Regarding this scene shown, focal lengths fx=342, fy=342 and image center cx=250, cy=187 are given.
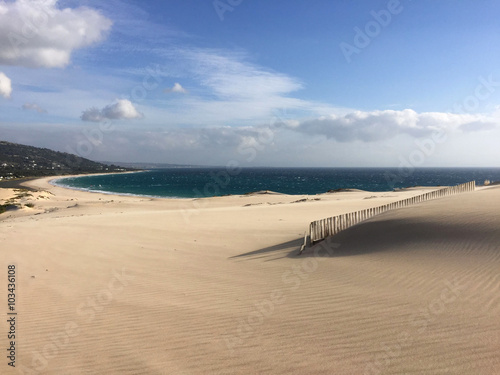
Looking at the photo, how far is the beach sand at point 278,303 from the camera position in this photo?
197 inches

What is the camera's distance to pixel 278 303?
23.9ft

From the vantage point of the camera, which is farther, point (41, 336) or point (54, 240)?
point (54, 240)

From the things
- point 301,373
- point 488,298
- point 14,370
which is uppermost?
point 488,298

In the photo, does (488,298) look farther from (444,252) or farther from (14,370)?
(14,370)

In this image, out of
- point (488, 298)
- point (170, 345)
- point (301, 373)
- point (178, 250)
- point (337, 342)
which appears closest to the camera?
point (301, 373)

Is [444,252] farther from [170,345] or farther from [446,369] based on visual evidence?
[170,345]

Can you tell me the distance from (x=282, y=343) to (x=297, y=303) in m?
1.74

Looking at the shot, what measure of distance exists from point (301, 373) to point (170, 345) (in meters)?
2.34

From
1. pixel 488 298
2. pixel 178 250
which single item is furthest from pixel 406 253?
pixel 178 250

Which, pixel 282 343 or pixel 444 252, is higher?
pixel 444 252

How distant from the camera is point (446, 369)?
4316 mm

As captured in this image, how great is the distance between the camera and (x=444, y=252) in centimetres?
952

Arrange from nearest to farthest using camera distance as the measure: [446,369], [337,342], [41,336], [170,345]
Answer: [446,369]
[337,342]
[170,345]
[41,336]

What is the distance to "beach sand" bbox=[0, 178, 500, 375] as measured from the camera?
501 centimetres
